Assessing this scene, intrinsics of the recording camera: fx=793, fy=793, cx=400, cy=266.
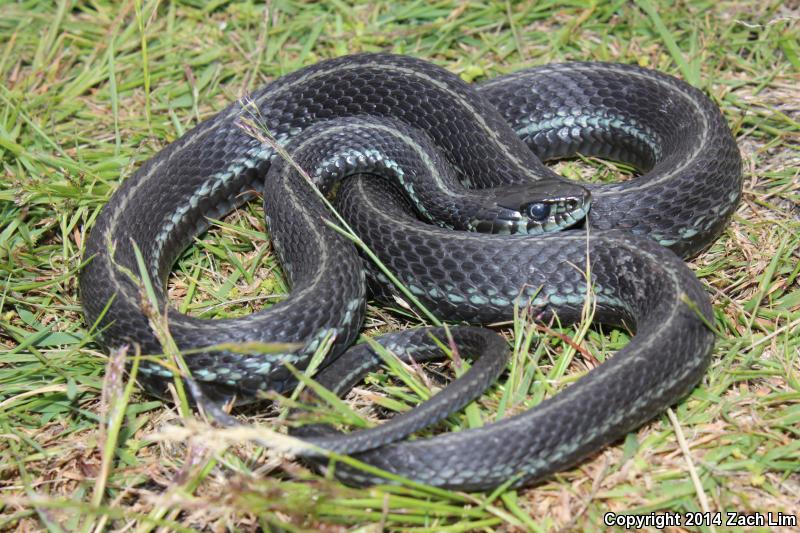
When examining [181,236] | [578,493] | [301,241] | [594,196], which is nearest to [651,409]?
[578,493]

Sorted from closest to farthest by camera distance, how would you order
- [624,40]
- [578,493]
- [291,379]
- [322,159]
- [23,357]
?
[578,493], [291,379], [23,357], [322,159], [624,40]

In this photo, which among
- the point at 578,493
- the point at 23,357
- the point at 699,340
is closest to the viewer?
the point at 578,493

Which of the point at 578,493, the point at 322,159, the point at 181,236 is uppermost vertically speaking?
the point at 322,159

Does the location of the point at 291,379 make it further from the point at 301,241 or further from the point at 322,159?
the point at 322,159

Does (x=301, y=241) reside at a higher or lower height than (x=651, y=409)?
higher

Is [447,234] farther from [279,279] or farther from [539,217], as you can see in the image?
[279,279]

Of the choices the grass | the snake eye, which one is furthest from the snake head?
the grass

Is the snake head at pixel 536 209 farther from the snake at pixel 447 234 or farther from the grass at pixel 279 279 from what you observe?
the grass at pixel 279 279
